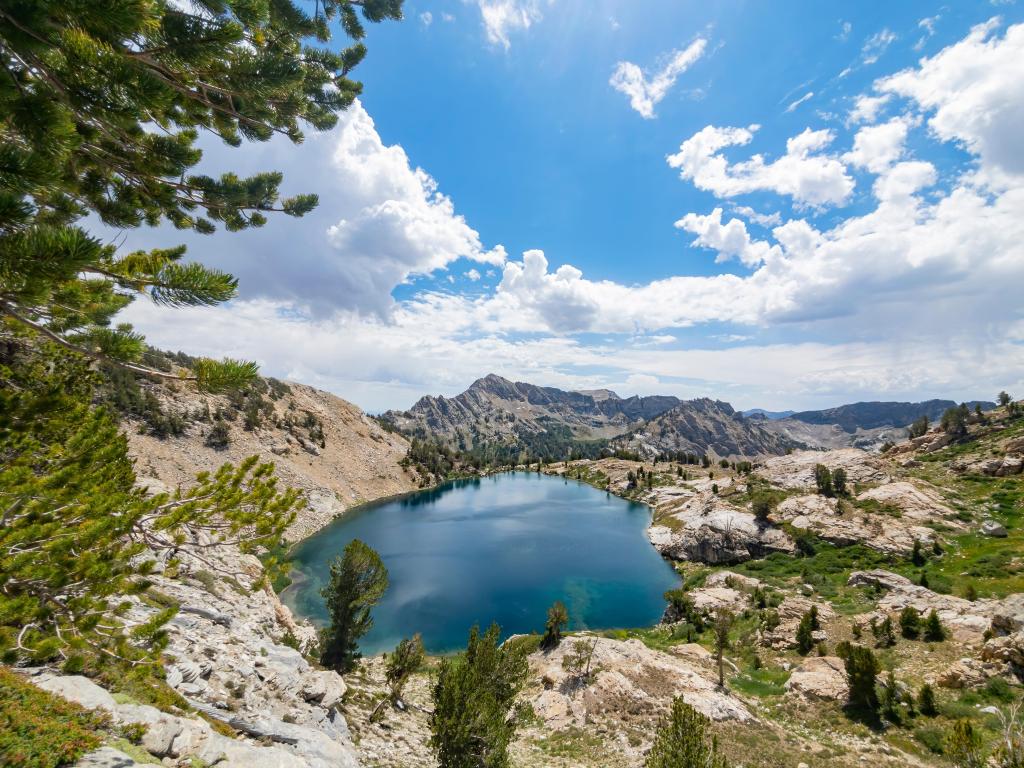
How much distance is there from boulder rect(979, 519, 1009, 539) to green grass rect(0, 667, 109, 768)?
2832 inches

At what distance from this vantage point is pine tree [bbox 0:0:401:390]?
3.86 meters

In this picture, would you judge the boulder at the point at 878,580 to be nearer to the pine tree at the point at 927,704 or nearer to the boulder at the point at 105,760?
the pine tree at the point at 927,704

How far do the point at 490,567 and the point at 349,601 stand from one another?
38382mm

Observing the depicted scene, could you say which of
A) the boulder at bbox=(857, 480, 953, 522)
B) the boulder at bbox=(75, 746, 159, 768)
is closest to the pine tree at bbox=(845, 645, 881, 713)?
the boulder at bbox=(75, 746, 159, 768)

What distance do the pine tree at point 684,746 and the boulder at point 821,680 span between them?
1719 cm

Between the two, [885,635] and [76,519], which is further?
[885,635]

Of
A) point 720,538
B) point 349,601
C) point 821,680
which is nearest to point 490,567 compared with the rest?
point 720,538

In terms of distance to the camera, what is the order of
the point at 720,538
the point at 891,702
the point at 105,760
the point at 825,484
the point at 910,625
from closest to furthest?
1. the point at 105,760
2. the point at 891,702
3. the point at 910,625
4. the point at 720,538
5. the point at 825,484

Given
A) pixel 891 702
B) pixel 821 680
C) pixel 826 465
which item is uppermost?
pixel 826 465

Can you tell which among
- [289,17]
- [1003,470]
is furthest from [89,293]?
[1003,470]

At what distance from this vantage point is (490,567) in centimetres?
6203

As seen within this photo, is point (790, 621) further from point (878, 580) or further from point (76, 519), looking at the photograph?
point (76, 519)

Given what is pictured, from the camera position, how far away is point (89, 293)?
18.9 ft

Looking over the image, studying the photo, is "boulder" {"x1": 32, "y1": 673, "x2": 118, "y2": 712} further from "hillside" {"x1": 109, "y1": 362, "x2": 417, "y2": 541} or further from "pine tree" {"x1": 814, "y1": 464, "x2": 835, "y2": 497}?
"pine tree" {"x1": 814, "y1": 464, "x2": 835, "y2": 497}
